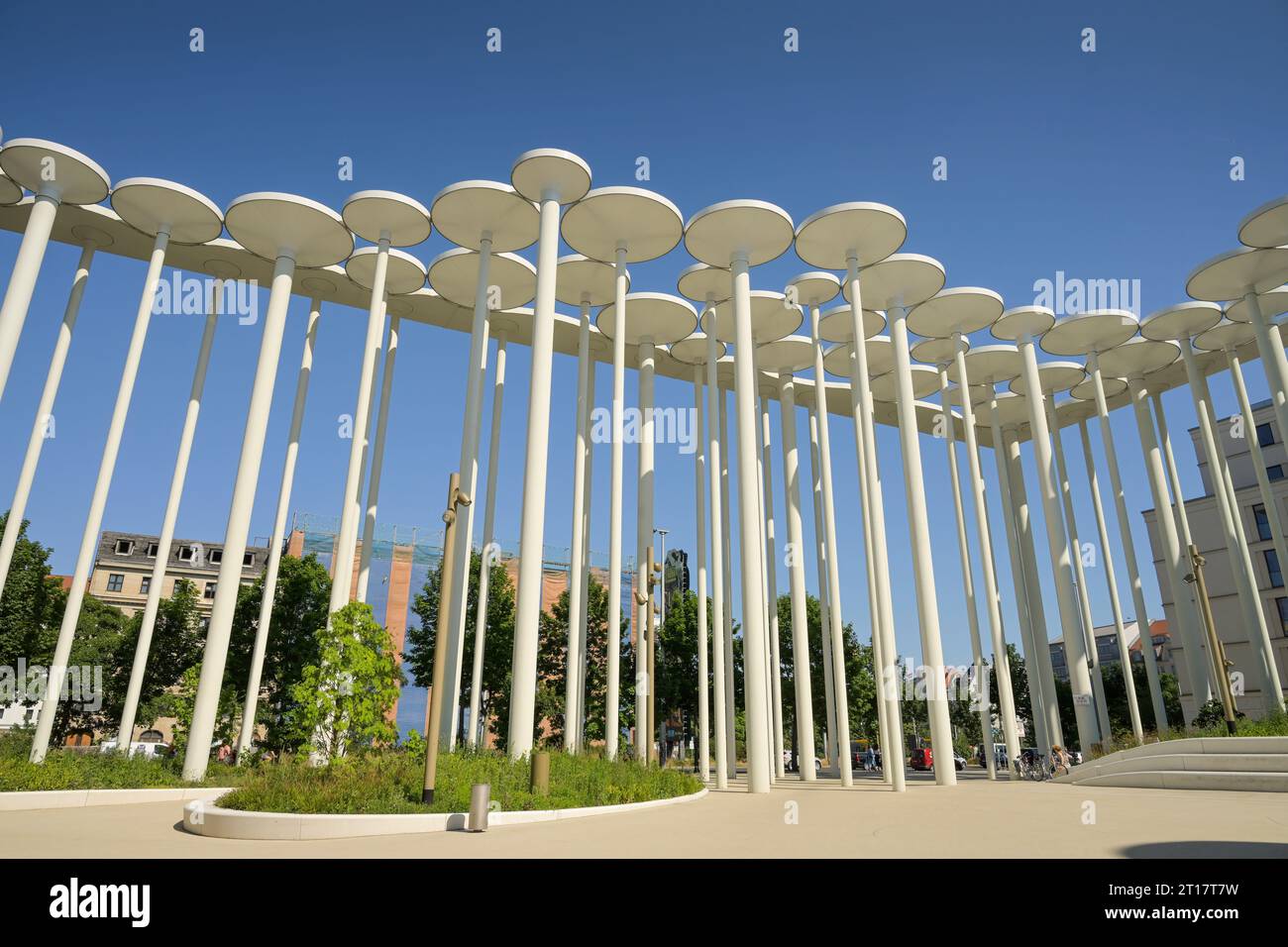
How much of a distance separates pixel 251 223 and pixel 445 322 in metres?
7.57

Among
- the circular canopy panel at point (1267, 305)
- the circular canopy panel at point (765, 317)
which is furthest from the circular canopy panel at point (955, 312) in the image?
the circular canopy panel at point (1267, 305)

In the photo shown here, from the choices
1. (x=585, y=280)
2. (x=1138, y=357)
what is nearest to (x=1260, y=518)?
(x=1138, y=357)

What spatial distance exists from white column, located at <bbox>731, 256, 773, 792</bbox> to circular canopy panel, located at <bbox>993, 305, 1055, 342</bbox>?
39.2ft

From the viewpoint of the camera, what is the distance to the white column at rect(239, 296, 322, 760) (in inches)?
794

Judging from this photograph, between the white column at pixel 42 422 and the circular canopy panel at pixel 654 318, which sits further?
the circular canopy panel at pixel 654 318

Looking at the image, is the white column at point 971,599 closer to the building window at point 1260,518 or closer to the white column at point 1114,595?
the white column at point 1114,595

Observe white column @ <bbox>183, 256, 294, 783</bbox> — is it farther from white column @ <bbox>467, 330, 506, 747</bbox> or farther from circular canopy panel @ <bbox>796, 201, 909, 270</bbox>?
circular canopy panel @ <bbox>796, 201, 909, 270</bbox>

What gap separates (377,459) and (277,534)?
3660 mm

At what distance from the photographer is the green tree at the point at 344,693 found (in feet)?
46.6

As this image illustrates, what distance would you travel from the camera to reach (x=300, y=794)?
10438 millimetres

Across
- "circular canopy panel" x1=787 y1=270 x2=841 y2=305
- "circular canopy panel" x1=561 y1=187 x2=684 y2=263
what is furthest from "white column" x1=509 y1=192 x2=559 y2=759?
"circular canopy panel" x1=787 y1=270 x2=841 y2=305

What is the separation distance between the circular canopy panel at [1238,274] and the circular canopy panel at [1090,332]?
2093mm

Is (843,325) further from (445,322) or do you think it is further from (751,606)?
(445,322)
